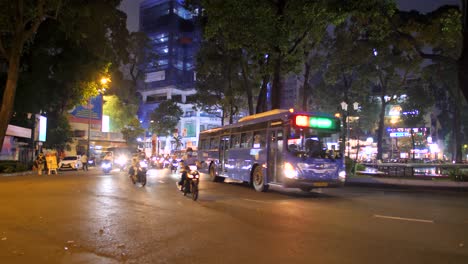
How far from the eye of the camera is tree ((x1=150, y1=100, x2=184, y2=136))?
229 feet

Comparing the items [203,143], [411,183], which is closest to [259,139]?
[203,143]

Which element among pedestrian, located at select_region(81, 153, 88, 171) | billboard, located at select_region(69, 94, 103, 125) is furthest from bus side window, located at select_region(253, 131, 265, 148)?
billboard, located at select_region(69, 94, 103, 125)

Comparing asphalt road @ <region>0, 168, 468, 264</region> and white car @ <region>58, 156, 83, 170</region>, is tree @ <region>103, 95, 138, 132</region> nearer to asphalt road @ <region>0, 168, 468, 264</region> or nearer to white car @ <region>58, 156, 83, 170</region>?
white car @ <region>58, 156, 83, 170</region>

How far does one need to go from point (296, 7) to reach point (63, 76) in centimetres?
2108

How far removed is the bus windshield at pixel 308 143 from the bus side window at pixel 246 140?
10.7ft

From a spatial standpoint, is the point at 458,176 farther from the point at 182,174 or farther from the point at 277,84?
the point at 182,174

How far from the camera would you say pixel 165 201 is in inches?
497

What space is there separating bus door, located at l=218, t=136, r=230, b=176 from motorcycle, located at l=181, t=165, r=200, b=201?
564cm

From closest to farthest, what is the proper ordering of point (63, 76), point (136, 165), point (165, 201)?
point (165, 201), point (136, 165), point (63, 76)

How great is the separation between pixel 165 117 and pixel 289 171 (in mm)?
58240

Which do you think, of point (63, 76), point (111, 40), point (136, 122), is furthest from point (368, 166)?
point (136, 122)

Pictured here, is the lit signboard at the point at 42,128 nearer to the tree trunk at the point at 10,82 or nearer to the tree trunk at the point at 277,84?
the tree trunk at the point at 10,82

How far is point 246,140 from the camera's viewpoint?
17.7 metres

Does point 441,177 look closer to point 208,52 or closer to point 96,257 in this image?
point 208,52
